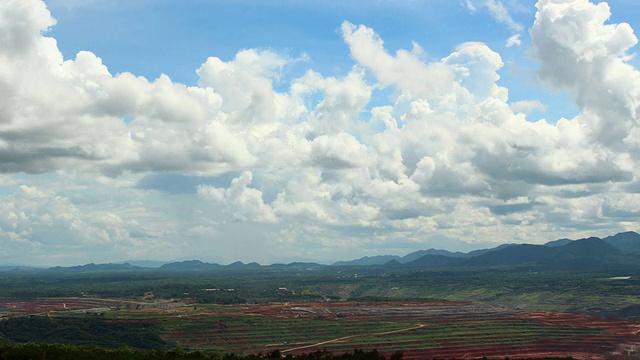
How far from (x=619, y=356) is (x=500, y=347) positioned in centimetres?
3545

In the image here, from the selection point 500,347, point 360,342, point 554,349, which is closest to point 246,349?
point 360,342

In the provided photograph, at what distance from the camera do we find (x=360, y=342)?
655 feet

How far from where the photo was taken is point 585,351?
7456 inches

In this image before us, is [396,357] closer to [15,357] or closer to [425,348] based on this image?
[15,357]

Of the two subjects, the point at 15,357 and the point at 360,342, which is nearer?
the point at 15,357

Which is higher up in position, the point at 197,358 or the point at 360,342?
the point at 197,358

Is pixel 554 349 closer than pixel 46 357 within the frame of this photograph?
No

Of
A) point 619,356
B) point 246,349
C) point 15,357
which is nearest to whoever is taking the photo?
point 15,357

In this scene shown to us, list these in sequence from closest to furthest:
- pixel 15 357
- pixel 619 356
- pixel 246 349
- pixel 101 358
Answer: pixel 15 357, pixel 101 358, pixel 619 356, pixel 246 349

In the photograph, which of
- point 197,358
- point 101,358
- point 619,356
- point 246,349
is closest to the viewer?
point 101,358

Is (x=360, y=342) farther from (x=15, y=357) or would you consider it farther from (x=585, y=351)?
(x=15, y=357)

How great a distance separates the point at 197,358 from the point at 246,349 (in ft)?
369

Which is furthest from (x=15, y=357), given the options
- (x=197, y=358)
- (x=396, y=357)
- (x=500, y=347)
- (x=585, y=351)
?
(x=585, y=351)

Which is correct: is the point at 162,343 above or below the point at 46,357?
below
